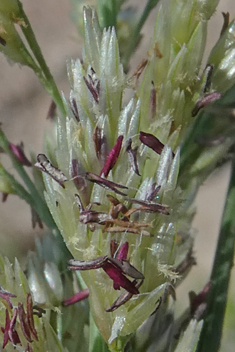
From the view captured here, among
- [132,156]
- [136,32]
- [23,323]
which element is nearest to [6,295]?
[23,323]

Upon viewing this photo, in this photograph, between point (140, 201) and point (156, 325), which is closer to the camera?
point (140, 201)

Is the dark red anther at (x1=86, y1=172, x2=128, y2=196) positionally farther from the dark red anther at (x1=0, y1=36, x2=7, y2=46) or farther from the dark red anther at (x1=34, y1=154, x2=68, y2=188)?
the dark red anther at (x1=0, y1=36, x2=7, y2=46)

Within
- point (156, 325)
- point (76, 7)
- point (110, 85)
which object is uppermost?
point (76, 7)

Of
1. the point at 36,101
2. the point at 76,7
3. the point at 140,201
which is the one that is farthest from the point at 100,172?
the point at 36,101

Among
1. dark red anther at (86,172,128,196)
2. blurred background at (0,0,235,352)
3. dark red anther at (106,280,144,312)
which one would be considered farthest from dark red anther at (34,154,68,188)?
blurred background at (0,0,235,352)

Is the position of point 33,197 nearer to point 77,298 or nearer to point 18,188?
point 18,188

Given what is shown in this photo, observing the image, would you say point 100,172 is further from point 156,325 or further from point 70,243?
point 156,325

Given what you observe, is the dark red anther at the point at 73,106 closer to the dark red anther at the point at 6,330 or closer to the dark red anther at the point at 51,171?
the dark red anther at the point at 51,171
